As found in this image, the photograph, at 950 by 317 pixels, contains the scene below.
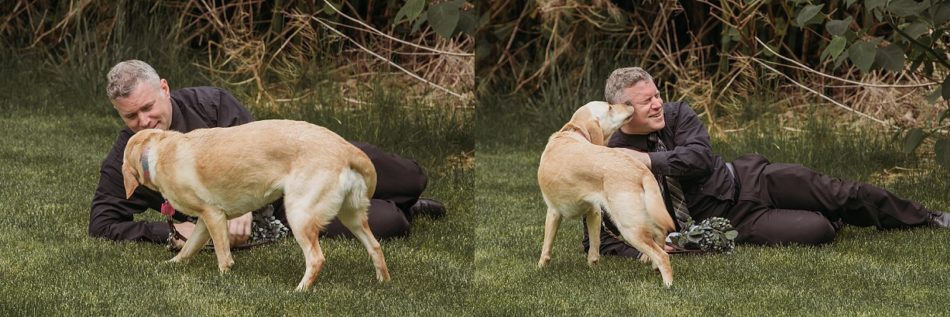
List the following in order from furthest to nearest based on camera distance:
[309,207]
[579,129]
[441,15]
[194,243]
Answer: [194,243] → [579,129] → [309,207] → [441,15]

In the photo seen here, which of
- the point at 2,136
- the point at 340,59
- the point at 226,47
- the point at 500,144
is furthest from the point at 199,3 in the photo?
the point at 500,144

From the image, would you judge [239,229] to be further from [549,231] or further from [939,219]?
[939,219]

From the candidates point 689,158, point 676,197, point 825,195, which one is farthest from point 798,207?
point 689,158

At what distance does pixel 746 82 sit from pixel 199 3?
4.28m

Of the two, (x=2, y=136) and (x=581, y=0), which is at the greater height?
(x=581, y=0)

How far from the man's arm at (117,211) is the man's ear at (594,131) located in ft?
7.02

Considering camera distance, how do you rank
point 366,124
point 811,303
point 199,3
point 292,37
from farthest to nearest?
point 199,3 < point 292,37 < point 366,124 < point 811,303

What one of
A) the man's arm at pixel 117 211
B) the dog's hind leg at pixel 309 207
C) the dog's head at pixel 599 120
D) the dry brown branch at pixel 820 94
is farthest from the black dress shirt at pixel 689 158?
the dry brown branch at pixel 820 94

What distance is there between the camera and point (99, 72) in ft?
34.0

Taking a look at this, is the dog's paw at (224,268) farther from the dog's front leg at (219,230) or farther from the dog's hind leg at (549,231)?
the dog's hind leg at (549,231)

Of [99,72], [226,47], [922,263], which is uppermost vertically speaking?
[922,263]

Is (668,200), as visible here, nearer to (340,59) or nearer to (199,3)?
(340,59)

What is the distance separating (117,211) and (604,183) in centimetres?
256

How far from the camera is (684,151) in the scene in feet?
17.3
